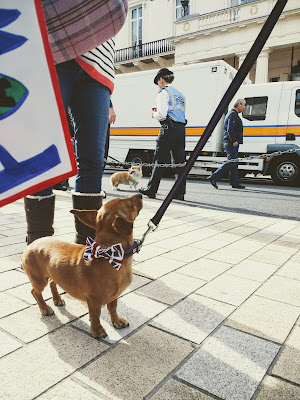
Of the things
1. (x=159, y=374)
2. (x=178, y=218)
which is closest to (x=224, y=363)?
(x=159, y=374)

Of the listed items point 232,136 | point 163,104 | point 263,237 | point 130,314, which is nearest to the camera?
point 130,314

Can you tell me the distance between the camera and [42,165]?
0.81 metres

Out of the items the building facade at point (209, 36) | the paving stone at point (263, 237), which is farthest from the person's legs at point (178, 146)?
the building facade at point (209, 36)

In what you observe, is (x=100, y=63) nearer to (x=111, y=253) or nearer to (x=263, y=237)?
(x=111, y=253)

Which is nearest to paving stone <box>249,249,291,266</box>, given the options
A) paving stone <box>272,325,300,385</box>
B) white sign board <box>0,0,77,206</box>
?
paving stone <box>272,325,300,385</box>

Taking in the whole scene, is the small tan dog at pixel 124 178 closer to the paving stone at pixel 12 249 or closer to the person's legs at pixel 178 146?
the person's legs at pixel 178 146

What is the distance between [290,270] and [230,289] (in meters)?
0.69

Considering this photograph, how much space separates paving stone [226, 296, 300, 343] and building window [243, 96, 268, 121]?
9.22 meters

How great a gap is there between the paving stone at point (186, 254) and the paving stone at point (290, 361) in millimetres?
1228

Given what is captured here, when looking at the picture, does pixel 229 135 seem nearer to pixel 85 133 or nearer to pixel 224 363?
pixel 85 133

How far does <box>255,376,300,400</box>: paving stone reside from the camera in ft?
3.97

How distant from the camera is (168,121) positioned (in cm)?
622

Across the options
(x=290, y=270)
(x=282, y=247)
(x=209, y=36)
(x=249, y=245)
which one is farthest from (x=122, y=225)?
(x=209, y=36)

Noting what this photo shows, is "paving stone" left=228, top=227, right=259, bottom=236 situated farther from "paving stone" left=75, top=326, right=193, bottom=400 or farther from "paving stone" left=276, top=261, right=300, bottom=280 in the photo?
"paving stone" left=75, top=326, right=193, bottom=400
